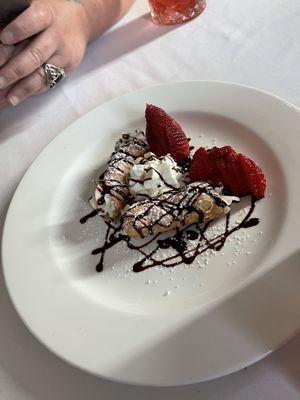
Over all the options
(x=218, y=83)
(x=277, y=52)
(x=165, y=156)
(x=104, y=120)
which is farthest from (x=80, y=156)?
(x=277, y=52)

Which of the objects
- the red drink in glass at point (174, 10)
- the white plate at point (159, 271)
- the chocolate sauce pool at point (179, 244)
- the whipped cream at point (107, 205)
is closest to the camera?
the white plate at point (159, 271)

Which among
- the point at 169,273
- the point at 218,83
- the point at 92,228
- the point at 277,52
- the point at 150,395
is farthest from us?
the point at 277,52

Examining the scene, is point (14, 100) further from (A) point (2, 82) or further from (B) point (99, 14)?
(B) point (99, 14)

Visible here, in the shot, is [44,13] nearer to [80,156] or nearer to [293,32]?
[80,156]

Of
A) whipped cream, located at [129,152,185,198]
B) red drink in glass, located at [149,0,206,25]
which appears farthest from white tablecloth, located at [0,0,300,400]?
whipped cream, located at [129,152,185,198]

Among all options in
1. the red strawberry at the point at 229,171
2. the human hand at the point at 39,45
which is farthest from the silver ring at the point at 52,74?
the red strawberry at the point at 229,171

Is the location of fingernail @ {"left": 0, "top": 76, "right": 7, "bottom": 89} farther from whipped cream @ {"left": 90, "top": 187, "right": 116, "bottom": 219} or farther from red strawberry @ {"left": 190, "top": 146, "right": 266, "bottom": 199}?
red strawberry @ {"left": 190, "top": 146, "right": 266, "bottom": 199}

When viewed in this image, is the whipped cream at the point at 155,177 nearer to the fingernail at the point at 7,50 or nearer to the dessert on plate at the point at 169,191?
the dessert on plate at the point at 169,191
